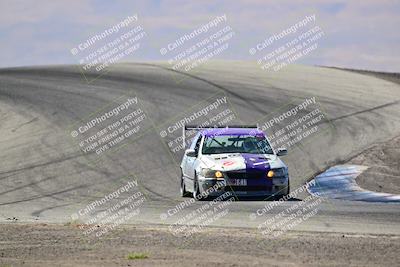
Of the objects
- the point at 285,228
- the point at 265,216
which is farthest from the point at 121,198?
the point at 285,228

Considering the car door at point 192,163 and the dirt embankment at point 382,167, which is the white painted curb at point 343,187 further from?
the car door at point 192,163

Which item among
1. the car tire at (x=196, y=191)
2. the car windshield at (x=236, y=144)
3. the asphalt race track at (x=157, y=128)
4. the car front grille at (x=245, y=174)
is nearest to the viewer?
the asphalt race track at (x=157, y=128)

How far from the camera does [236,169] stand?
54.2ft

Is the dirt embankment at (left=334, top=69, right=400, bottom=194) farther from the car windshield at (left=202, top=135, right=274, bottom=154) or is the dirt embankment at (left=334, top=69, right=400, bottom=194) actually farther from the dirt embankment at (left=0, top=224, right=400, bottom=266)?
the dirt embankment at (left=0, top=224, right=400, bottom=266)

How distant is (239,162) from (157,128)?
9.00m

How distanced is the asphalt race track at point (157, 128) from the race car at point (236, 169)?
486 mm

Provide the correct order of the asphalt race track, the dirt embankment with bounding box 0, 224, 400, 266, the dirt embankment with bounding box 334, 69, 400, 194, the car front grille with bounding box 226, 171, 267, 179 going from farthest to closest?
the dirt embankment with bounding box 334, 69, 400, 194 → the car front grille with bounding box 226, 171, 267, 179 → the asphalt race track → the dirt embankment with bounding box 0, 224, 400, 266

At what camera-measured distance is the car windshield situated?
1758 cm

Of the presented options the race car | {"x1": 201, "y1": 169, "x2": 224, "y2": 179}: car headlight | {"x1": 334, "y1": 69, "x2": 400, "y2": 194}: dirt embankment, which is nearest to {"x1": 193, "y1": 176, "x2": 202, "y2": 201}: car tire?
the race car

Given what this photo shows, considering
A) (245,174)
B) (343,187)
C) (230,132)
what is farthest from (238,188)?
(343,187)

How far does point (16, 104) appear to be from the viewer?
89.2ft

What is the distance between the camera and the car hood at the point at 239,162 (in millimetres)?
16578

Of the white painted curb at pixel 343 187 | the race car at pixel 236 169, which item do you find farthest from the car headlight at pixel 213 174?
the white painted curb at pixel 343 187

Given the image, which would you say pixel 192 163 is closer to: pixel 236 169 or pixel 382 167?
pixel 236 169
